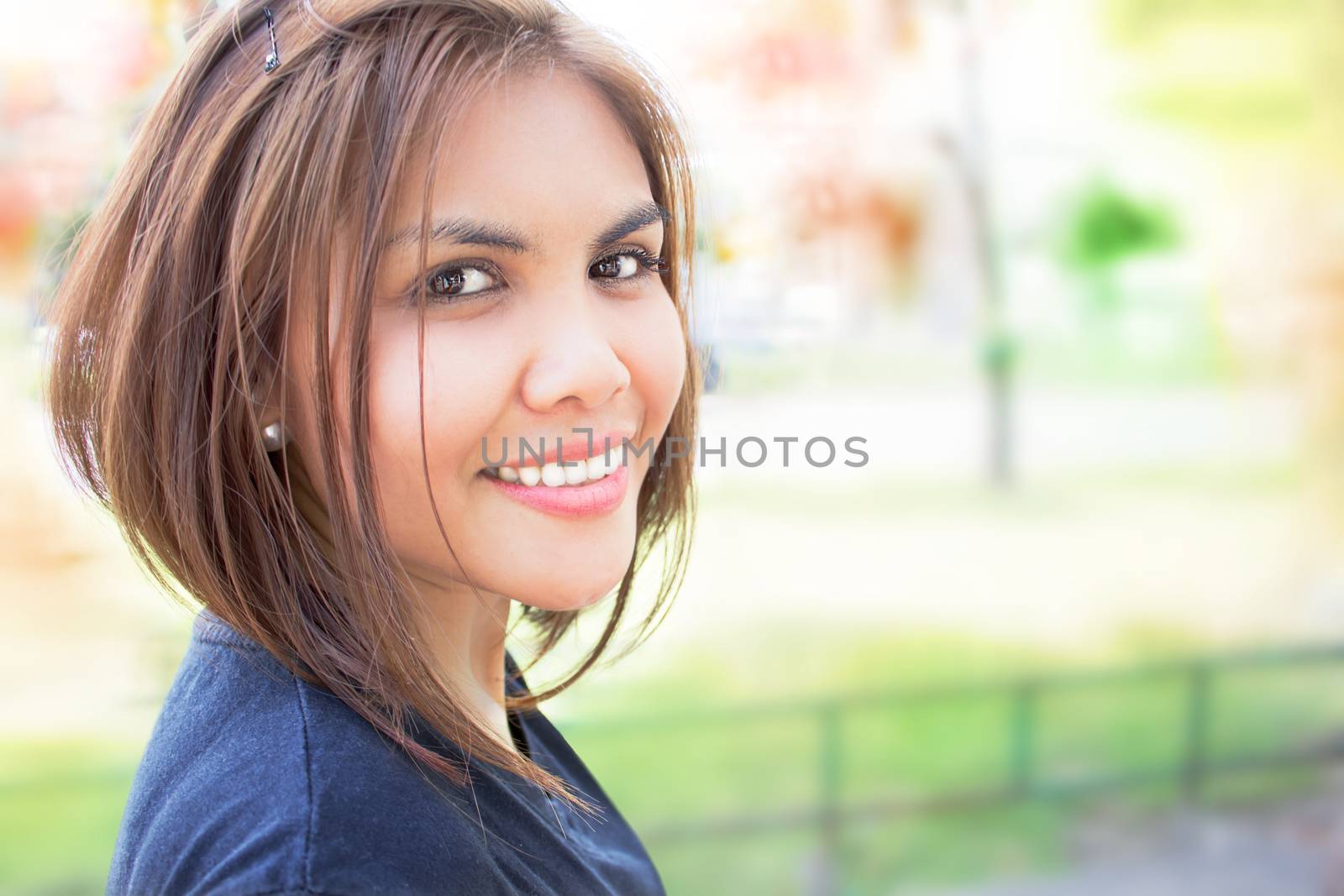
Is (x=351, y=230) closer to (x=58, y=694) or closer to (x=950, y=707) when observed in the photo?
(x=58, y=694)

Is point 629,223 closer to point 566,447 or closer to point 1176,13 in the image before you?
point 566,447

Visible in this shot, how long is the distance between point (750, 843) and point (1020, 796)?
780mm

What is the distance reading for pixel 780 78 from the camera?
250cm

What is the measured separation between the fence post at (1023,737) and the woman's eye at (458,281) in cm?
248

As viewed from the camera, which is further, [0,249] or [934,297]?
[934,297]

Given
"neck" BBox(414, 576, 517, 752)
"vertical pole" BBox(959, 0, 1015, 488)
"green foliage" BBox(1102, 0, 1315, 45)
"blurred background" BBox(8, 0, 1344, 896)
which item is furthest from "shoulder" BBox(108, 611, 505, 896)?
"green foliage" BBox(1102, 0, 1315, 45)

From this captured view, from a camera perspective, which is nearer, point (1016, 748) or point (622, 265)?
point (622, 265)

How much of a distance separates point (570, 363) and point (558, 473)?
0.08m

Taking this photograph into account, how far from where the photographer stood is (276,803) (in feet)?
1.86

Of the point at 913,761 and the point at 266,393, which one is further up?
the point at 266,393

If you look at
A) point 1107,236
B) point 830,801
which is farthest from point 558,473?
point 1107,236

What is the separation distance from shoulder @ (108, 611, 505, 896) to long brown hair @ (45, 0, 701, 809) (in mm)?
27

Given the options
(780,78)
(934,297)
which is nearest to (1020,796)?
(934,297)

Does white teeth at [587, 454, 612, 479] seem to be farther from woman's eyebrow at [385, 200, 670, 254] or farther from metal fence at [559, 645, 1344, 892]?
metal fence at [559, 645, 1344, 892]
